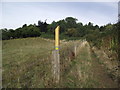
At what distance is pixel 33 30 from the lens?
53.6 meters

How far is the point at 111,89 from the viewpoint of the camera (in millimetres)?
3105

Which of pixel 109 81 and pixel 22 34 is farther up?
pixel 22 34

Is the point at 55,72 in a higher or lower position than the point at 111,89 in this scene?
higher

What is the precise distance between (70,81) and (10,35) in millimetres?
46949

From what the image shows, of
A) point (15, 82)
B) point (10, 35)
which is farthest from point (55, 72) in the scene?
point (10, 35)

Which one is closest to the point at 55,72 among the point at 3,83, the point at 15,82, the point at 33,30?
the point at 15,82

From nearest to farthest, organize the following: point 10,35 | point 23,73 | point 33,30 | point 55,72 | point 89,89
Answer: point 89,89, point 55,72, point 23,73, point 10,35, point 33,30

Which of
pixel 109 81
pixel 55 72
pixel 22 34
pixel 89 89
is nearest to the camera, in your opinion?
pixel 89 89

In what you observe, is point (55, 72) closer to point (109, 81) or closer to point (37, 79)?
point (37, 79)

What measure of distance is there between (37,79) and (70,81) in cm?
98

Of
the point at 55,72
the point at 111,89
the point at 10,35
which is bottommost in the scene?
the point at 111,89

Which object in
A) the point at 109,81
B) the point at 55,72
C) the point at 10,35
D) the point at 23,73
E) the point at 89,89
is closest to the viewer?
the point at 89,89

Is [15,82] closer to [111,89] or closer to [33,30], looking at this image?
[111,89]

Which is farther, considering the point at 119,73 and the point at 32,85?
the point at 119,73
